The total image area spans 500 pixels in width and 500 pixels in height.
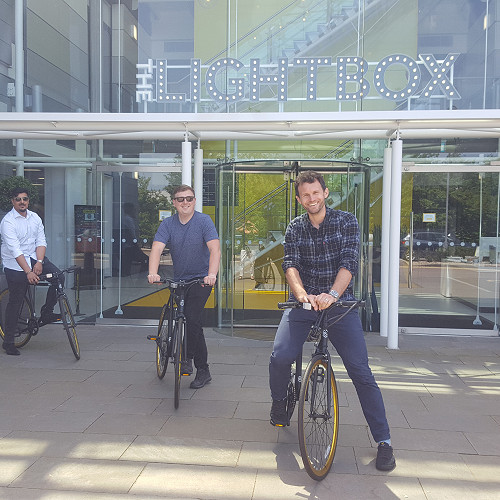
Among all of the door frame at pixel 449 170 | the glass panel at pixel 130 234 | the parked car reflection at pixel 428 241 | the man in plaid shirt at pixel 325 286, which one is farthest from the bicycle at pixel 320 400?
the glass panel at pixel 130 234

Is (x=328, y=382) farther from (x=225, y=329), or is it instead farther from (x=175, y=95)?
(x=175, y=95)

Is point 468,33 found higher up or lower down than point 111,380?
higher up

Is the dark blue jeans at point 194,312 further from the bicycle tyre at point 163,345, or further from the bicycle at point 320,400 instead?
the bicycle at point 320,400

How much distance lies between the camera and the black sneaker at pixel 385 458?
10.9ft

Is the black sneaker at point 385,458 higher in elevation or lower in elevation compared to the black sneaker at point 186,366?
lower

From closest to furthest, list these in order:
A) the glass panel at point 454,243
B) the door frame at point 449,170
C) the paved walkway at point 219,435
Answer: the paved walkway at point 219,435 < the door frame at point 449,170 < the glass panel at point 454,243

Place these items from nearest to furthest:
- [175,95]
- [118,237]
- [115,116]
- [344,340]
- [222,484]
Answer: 1. [222,484]
2. [344,340]
3. [115,116]
4. [175,95]
5. [118,237]

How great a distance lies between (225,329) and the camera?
7930 millimetres

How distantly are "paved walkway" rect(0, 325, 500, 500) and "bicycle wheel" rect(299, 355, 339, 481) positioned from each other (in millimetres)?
118

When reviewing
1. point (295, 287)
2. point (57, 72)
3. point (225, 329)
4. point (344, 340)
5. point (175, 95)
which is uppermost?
point (57, 72)

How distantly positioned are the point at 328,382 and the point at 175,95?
541 cm

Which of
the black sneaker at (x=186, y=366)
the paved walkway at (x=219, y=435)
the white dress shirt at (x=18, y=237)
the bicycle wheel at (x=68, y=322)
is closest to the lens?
the paved walkway at (x=219, y=435)

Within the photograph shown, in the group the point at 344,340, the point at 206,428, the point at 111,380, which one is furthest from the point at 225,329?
the point at 344,340

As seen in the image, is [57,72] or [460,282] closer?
[460,282]
